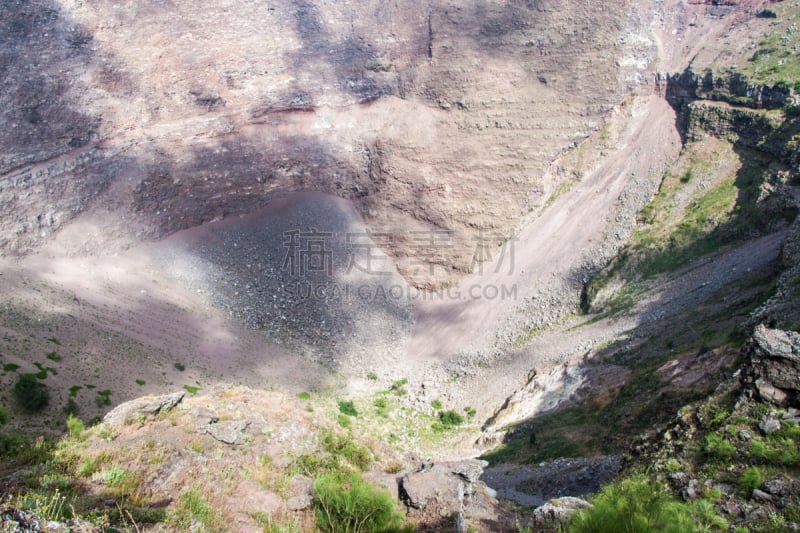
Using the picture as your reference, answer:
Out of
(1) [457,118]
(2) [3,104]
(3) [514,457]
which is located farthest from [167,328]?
(1) [457,118]

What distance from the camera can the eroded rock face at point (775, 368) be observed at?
1197cm

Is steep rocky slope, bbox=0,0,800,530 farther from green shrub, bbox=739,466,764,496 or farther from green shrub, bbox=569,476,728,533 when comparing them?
green shrub, bbox=569,476,728,533

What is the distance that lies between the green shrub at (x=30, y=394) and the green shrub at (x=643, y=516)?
20.6 meters

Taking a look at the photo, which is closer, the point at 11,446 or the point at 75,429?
the point at 11,446

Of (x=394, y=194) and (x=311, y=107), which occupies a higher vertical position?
(x=311, y=107)

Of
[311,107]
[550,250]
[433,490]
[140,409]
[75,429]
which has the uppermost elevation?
[311,107]

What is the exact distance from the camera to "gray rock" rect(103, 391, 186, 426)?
1445cm

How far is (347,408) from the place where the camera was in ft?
103

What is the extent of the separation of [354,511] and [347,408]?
20013mm

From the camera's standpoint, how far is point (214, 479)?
12469mm

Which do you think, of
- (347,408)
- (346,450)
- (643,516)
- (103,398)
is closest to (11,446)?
(346,450)

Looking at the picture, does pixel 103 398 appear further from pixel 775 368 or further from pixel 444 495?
pixel 775 368

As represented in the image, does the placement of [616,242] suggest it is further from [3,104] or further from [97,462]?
[3,104]

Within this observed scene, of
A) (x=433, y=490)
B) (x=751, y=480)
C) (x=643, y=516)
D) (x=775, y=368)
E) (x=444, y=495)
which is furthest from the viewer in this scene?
(x=433, y=490)
